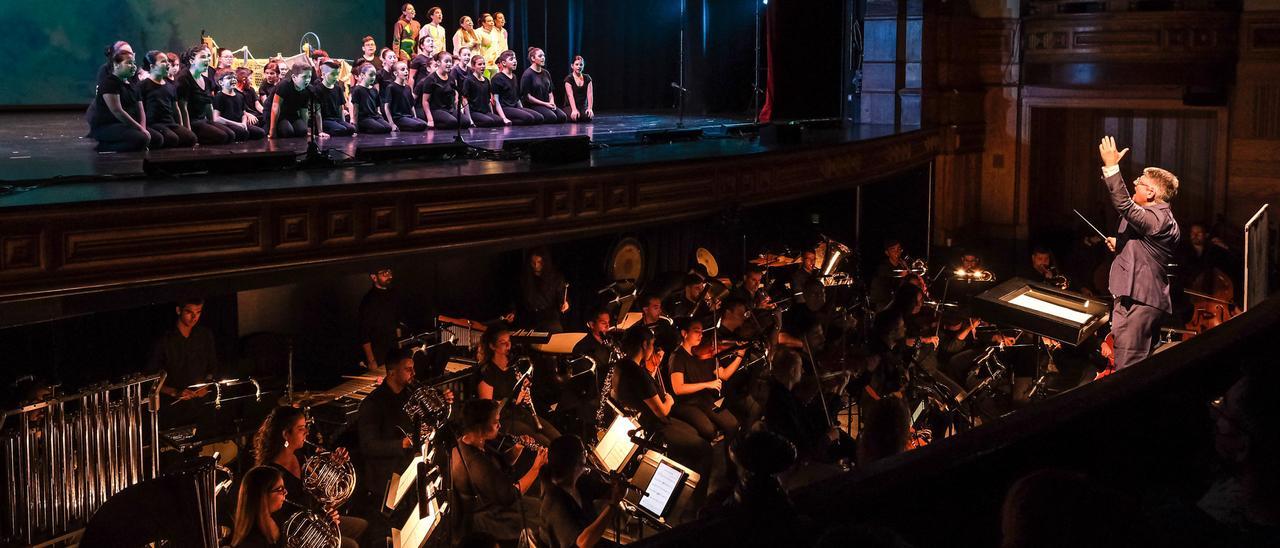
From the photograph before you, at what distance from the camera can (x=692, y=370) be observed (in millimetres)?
7961

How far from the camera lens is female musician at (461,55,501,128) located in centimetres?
1497

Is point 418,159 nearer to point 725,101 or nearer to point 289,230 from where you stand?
point 289,230

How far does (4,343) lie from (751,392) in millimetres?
5167

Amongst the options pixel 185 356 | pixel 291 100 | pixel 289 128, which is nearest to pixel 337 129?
pixel 289 128

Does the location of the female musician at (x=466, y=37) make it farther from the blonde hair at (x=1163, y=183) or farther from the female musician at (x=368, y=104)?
the blonde hair at (x=1163, y=183)

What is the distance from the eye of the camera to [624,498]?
629 cm

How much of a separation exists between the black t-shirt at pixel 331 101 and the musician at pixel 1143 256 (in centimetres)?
836

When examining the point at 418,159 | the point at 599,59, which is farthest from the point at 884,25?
the point at 418,159

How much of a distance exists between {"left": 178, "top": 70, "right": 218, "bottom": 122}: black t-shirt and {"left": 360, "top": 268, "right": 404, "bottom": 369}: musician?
337cm

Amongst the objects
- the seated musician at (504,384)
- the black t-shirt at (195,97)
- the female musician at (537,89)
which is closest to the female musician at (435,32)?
the female musician at (537,89)

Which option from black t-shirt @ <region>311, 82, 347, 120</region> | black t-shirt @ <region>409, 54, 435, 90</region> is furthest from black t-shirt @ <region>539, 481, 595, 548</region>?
black t-shirt @ <region>409, 54, 435, 90</region>

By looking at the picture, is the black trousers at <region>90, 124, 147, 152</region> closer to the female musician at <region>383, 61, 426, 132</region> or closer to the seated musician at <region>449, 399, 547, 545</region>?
Result: the female musician at <region>383, 61, 426, 132</region>

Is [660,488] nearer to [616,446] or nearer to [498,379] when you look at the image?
[616,446]

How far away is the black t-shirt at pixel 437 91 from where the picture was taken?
14.5 meters
